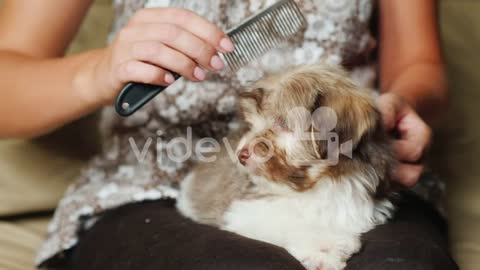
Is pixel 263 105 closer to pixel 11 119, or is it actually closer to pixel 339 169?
pixel 339 169

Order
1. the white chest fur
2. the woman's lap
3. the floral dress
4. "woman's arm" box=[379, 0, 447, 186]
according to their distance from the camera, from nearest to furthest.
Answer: the woman's lap < the white chest fur < the floral dress < "woman's arm" box=[379, 0, 447, 186]

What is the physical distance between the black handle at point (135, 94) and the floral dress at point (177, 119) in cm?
35

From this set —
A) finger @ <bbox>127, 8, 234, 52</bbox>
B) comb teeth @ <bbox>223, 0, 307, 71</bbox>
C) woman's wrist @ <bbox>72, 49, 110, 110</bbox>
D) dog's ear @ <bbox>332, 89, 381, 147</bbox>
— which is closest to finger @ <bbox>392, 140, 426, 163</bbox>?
dog's ear @ <bbox>332, 89, 381, 147</bbox>

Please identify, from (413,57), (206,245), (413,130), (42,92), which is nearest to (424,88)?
(413,57)

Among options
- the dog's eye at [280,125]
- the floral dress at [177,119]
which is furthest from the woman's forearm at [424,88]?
the dog's eye at [280,125]

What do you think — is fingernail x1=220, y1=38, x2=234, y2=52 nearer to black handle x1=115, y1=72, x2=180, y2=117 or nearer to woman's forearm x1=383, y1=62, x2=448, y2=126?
black handle x1=115, y1=72, x2=180, y2=117

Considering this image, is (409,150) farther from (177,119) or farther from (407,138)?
(177,119)

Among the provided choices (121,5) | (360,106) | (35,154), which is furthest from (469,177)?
(35,154)

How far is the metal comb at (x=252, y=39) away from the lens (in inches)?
50.4

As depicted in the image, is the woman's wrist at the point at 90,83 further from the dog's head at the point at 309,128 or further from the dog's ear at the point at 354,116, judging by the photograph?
the dog's ear at the point at 354,116

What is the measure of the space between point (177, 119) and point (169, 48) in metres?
0.41

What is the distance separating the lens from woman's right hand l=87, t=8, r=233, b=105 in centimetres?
126

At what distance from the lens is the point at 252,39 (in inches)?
55.1

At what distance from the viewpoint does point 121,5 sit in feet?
5.74
